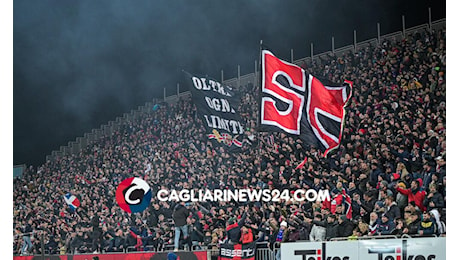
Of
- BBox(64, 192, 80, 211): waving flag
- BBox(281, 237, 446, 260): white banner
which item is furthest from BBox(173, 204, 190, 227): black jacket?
BBox(281, 237, 446, 260): white banner

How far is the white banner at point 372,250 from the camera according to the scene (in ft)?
26.5

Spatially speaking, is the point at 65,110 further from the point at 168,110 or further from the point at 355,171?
the point at 355,171

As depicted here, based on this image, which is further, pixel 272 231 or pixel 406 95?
pixel 406 95

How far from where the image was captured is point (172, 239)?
10.9m

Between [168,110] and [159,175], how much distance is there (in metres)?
1.74

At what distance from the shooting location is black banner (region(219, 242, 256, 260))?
965cm

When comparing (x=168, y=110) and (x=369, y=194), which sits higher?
(x=168, y=110)

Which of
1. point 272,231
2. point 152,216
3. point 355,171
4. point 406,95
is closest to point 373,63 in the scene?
point 406,95

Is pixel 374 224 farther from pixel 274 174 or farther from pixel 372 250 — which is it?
pixel 274 174

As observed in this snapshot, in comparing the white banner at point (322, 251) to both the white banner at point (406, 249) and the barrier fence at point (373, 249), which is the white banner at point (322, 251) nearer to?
the barrier fence at point (373, 249)

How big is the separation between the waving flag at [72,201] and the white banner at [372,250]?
184 inches

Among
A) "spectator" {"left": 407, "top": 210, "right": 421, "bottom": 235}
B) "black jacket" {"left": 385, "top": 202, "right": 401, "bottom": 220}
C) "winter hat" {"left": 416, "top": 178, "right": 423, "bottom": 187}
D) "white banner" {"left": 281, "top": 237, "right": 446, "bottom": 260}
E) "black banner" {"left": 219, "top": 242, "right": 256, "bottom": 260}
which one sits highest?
"winter hat" {"left": 416, "top": 178, "right": 423, "bottom": 187}

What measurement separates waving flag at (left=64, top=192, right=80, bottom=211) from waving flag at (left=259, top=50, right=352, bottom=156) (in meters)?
4.00

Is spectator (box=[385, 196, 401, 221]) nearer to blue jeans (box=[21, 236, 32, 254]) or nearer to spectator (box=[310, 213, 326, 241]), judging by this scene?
spectator (box=[310, 213, 326, 241])
